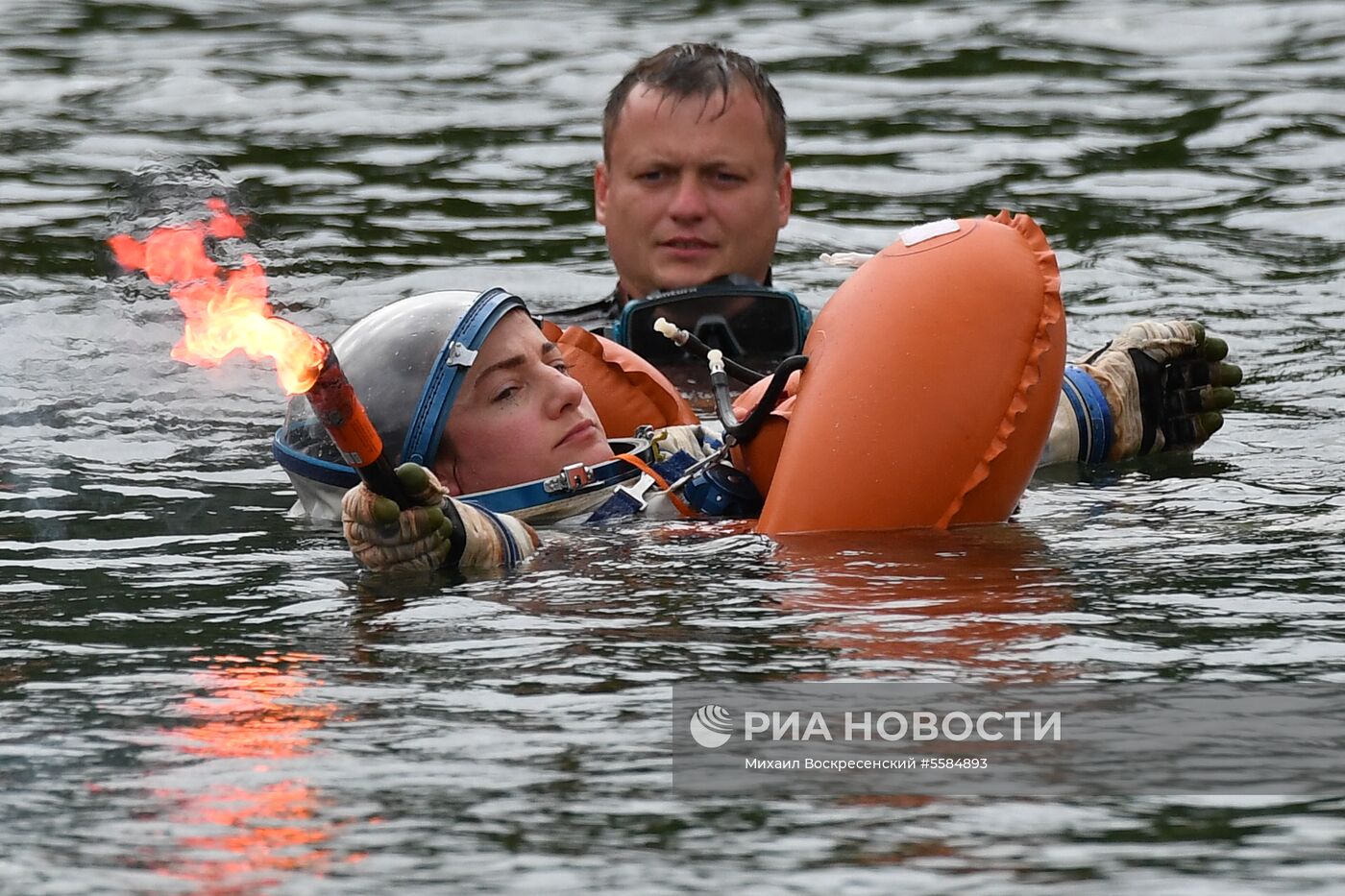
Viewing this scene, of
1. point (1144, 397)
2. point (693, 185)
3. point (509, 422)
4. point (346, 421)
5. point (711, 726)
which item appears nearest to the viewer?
point (711, 726)

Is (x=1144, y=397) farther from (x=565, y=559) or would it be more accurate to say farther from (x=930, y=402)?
(x=565, y=559)

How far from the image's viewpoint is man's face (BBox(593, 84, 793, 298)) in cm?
764

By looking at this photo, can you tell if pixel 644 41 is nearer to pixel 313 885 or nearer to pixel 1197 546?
pixel 1197 546

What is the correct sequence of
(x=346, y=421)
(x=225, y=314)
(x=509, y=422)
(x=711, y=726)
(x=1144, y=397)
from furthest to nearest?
(x=1144, y=397), (x=509, y=422), (x=225, y=314), (x=346, y=421), (x=711, y=726)

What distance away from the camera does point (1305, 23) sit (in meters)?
14.6

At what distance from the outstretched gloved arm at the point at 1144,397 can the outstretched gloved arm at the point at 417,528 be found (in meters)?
2.13

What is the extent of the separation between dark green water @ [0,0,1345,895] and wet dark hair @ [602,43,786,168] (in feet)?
4.96

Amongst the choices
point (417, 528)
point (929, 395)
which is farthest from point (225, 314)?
point (929, 395)

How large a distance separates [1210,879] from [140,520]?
362 cm

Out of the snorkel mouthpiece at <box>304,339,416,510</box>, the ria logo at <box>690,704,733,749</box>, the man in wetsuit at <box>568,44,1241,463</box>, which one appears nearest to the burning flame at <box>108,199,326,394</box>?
the snorkel mouthpiece at <box>304,339,416,510</box>

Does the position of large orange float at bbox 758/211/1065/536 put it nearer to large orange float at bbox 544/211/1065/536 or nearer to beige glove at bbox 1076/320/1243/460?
large orange float at bbox 544/211/1065/536

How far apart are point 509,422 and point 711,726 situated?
1.67 m

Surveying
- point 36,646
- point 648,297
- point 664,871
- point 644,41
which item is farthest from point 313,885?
point 644,41

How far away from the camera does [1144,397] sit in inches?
246
